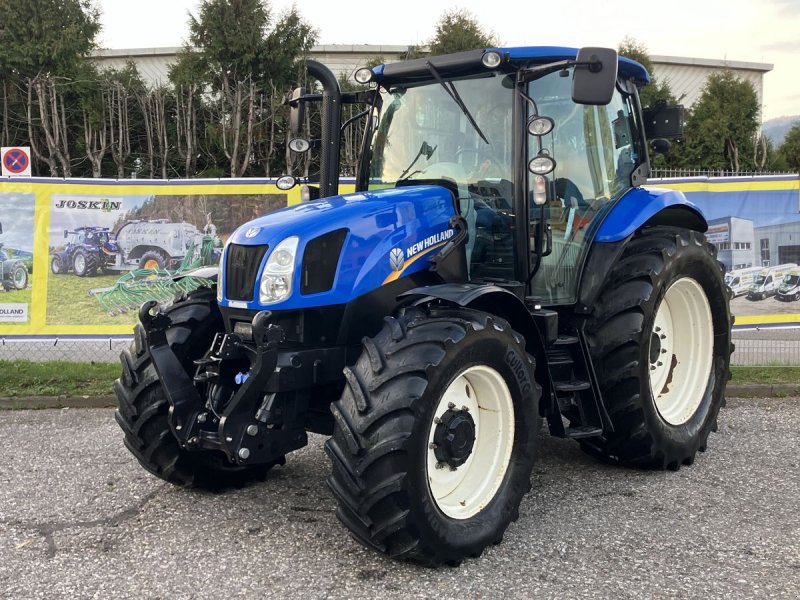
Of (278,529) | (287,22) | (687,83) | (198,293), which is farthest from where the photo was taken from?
(687,83)

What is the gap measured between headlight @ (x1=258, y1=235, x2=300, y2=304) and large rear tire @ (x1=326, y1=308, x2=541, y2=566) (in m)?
0.52

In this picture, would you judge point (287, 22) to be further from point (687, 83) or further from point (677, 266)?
point (687, 83)

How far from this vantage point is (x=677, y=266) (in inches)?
195

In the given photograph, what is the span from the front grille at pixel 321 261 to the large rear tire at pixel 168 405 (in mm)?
1042

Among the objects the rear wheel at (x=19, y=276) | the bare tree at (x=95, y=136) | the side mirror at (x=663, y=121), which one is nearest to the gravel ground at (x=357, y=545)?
the side mirror at (x=663, y=121)

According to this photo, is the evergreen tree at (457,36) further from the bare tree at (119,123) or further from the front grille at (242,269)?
the front grille at (242,269)

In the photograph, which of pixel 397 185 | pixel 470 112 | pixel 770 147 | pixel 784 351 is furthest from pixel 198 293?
pixel 770 147

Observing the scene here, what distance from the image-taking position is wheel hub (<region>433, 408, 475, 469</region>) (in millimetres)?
3682

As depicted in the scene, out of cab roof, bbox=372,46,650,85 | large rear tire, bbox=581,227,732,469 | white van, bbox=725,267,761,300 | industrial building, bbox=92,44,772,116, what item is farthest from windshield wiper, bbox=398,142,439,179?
industrial building, bbox=92,44,772,116

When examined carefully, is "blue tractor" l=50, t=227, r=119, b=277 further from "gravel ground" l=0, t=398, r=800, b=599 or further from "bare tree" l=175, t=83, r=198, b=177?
"bare tree" l=175, t=83, r=198, b=177

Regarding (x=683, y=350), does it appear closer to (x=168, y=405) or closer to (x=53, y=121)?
(x=168, y=405)

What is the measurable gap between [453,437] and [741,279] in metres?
5.97

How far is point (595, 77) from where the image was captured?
13.0 ft

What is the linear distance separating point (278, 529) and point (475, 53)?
282 cm
